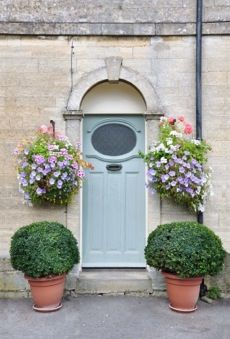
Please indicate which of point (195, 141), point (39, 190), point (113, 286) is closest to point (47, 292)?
point (113, 286)

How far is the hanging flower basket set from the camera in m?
5.21

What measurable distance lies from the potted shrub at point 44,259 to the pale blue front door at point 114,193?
96 centimetres

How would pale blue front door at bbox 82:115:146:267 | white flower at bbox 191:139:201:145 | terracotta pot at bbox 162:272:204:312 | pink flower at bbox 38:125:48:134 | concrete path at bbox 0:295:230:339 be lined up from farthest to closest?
pale blue front door at bbox 82:115:146:267, pink flower at bbox 38:125:48:134, white flower at bbox 191:139:201:145, terracotta pot at bbox 162:272:204:312, concrete path at bbox 0:295:230:339

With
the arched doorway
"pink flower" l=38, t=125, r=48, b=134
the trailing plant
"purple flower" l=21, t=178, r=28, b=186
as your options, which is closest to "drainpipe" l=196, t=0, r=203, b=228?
the trailing plant

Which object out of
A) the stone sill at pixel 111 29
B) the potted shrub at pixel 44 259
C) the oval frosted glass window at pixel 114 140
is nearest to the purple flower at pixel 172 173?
the oval frosted glass window at pixel 114 140

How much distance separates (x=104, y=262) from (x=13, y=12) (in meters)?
3.79

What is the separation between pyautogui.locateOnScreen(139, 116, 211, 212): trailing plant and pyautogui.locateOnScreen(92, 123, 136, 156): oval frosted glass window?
2.20 feet

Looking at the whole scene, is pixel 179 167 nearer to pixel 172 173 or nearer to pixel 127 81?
pixel 172 173

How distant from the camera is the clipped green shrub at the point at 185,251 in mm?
4758

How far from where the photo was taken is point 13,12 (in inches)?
227

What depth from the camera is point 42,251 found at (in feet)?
15.8

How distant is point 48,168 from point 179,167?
165cm

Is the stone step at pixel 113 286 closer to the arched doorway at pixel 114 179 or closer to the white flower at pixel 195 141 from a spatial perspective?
the arched doorway at pixel 114 179

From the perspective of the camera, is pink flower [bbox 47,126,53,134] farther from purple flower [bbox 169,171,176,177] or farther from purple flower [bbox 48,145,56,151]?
purple flower [bbox 169,171,176,177]
